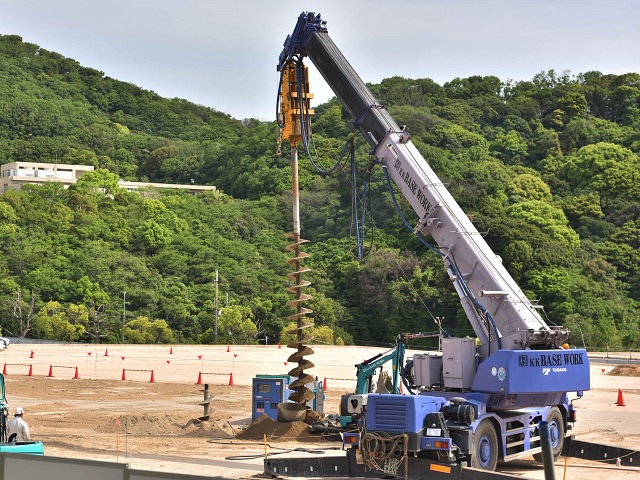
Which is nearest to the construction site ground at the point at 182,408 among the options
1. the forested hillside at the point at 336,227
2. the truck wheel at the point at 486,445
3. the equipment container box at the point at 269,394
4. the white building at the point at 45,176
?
the equipment container box at the point at 269,394

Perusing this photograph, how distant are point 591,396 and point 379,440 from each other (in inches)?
949

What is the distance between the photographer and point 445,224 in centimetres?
2125

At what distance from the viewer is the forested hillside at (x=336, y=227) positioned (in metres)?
79.2

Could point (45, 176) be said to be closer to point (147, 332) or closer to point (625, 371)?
point (147, 332)

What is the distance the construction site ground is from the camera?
71.2 ft

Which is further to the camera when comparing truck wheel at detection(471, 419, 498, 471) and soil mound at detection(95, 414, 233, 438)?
soil mound at detection(95, 414, 233, 438)

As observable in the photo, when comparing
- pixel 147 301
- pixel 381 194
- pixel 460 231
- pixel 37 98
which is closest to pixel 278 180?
pixel 381 194

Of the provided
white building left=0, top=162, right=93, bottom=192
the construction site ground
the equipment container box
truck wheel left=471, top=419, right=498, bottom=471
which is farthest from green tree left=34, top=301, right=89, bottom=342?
truck wheel left=471, top=419, right=498, bottom=471

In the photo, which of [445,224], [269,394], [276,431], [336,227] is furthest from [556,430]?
[336,227]

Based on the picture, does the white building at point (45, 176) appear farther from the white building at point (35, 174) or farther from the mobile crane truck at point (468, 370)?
the mobile crane truck at point (468, 370)

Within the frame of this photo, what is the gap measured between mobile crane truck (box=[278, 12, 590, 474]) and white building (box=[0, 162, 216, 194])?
103m

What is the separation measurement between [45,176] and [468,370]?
116 meters

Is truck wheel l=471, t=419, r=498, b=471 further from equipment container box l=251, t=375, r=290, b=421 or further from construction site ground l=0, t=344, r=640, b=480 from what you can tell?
equipment container box l=251, t=375, r=290, b=421

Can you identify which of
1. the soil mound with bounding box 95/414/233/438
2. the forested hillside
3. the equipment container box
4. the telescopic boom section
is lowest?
the soil mound with bounding box 95/414/233/438
